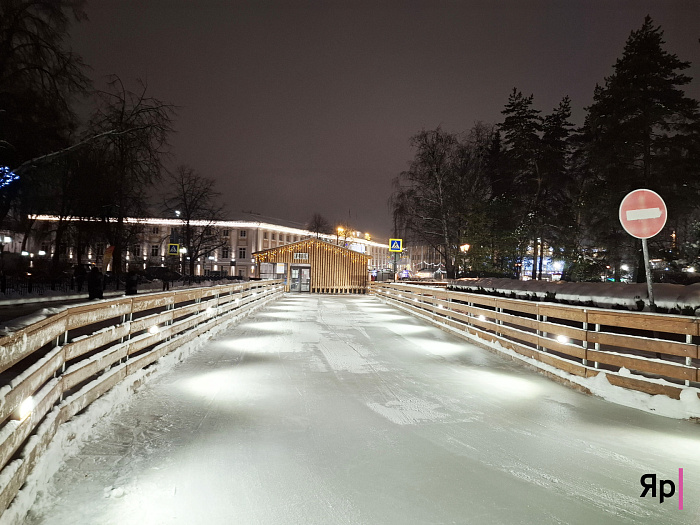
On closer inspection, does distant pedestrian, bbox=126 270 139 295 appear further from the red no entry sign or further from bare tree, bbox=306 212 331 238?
bare tree, bbox=306 212 331 238

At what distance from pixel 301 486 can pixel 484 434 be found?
2.15m

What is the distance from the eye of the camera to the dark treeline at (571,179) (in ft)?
79.7

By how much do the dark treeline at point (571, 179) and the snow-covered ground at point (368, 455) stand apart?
23.2 m

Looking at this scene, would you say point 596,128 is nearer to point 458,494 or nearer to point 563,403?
point 563,403

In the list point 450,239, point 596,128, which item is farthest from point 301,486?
point 450,239

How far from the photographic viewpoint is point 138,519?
2834 millimetres

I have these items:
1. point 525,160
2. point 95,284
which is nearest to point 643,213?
point 95,284

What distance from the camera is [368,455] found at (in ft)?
12.8

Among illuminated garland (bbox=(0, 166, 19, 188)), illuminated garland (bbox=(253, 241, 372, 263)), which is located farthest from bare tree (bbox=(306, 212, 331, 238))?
illuminated garland (bbox=(0, 166, 19, 188))

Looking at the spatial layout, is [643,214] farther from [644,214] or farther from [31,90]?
[31,90]

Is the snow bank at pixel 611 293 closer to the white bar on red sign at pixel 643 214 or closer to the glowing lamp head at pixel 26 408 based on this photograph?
the white bar on red sign at pixel 643 214

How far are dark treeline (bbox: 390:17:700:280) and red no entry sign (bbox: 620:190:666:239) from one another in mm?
20717

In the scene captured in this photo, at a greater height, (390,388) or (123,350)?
(123,350)

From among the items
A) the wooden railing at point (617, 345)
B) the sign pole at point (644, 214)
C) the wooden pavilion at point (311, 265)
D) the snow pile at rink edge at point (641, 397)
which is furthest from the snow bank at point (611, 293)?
the wooden pavilion at point (311, 265)
